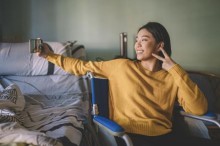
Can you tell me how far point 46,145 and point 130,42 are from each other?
163 cm

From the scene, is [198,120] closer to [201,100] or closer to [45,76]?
[201,100]

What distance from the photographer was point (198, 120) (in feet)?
4.99

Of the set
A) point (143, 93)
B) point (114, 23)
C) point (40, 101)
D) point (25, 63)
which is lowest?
point (40, 101)

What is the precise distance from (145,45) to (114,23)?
105cm

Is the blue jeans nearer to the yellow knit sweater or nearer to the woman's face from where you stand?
the yellow knit sweater

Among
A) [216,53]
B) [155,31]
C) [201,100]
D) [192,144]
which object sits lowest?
[192,144]

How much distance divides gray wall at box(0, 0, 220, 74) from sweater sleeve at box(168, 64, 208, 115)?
45.3 inches

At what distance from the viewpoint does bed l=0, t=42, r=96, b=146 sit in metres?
1.21

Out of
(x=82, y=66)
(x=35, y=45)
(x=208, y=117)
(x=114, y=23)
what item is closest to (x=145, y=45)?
(x=82, y=66)

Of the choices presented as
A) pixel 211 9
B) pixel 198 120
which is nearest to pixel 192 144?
pixel 198 120

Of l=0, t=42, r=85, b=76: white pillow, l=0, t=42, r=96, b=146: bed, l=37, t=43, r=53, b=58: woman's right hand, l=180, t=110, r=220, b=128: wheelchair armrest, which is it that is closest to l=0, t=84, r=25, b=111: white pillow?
l=0, t=42, r=96, b=146: bed

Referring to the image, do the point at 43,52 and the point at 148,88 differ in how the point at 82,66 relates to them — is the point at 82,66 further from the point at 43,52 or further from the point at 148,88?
the point at 148,88

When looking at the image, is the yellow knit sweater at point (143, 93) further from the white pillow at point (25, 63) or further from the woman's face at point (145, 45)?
the white pillow at point (25, 63)

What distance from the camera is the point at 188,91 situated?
137cm
